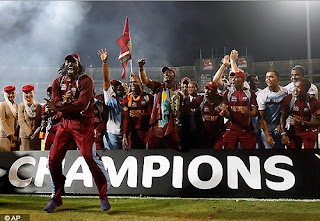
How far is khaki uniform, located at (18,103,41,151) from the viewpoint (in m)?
6.43

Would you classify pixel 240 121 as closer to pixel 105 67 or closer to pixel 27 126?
pixel 105 67

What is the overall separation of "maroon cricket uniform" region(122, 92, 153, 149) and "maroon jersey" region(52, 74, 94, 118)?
157cm

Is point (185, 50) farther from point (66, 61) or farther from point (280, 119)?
point (66, 61)

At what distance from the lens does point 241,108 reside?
567 centimetres

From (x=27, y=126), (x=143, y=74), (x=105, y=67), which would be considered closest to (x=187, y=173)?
(x=143, y=74)

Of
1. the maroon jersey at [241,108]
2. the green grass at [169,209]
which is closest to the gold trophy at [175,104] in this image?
the maroon jersey at [241,108]

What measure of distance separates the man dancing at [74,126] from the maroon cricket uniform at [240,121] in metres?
2.33

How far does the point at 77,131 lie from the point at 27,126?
266 cm

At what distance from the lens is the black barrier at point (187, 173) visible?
4.67 m

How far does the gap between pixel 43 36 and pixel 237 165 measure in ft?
32.0

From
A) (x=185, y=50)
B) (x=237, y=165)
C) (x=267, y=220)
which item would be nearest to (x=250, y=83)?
(x=237, y=165)

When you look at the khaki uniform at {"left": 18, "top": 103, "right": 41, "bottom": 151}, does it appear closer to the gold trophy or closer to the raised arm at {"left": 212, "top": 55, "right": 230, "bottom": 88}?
the gold trophy

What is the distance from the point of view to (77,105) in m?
4.16

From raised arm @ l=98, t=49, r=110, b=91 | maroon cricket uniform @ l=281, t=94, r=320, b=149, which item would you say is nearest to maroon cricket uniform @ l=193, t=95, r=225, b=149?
maroon cricket uniform @ l=281, t=94, r=320, b=149
